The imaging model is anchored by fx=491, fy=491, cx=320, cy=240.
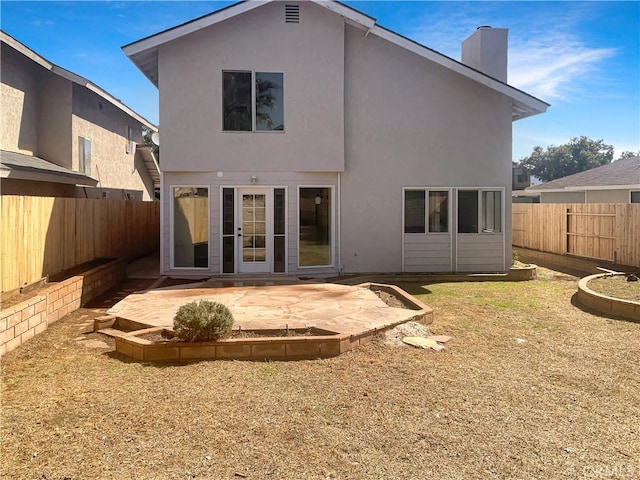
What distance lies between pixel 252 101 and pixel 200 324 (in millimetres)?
8591

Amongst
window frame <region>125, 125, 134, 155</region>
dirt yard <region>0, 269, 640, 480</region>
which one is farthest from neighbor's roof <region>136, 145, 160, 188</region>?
dirt yard <region>0, 269, 640, 480</region>

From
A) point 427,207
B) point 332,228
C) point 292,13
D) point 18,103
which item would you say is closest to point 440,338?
point 332,228


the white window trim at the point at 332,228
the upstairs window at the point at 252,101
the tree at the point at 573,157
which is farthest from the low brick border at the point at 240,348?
the tree at the point at 573,157

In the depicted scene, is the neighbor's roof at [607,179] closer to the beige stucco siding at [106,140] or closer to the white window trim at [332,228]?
the white window trim at [332,228]

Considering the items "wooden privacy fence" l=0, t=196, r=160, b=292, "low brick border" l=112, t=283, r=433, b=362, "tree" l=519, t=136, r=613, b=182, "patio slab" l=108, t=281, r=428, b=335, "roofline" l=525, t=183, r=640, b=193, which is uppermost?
"tree" l=519, t=136, r=613, b=182

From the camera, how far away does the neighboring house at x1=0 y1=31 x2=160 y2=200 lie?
47.0 ft

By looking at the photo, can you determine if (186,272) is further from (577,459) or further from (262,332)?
(577,459)

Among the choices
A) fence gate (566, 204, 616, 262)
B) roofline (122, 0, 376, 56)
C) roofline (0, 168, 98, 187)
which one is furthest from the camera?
fence gate (566, 204, 616, 262)

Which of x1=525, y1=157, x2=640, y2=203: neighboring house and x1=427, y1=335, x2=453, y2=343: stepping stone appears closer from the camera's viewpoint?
x1=427, y1=335, x2=453, y2=343: stepping stone

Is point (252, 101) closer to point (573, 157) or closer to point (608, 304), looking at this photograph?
point (608, 304)

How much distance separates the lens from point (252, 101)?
527 inches

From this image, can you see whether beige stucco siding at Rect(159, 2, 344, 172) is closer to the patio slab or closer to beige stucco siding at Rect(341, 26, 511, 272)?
beige stucco siding at Rect(341, 26, 511, 272)

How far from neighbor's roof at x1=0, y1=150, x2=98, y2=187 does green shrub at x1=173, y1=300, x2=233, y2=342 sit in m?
8.09

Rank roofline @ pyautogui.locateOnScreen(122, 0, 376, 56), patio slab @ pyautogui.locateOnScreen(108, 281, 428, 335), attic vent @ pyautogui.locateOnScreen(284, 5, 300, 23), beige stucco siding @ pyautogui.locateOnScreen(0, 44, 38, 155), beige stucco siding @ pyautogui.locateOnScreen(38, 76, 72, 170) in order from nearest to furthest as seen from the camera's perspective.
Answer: patio slab @ pyautogui.locateOnScreen(108, 281, 428, 335), roofline @ pyautogui.locateOnScreen(122, 0, 376, 56), attic vent @ pyautogui.locateOnScreen(284, 5, 300, 23), beige stucco siding @ pyautogui.locateOnScreen(0, 44, 38, 155), beige stucco siding @ pyautogui.locateOnScreen(38, 76, 72, 170)
